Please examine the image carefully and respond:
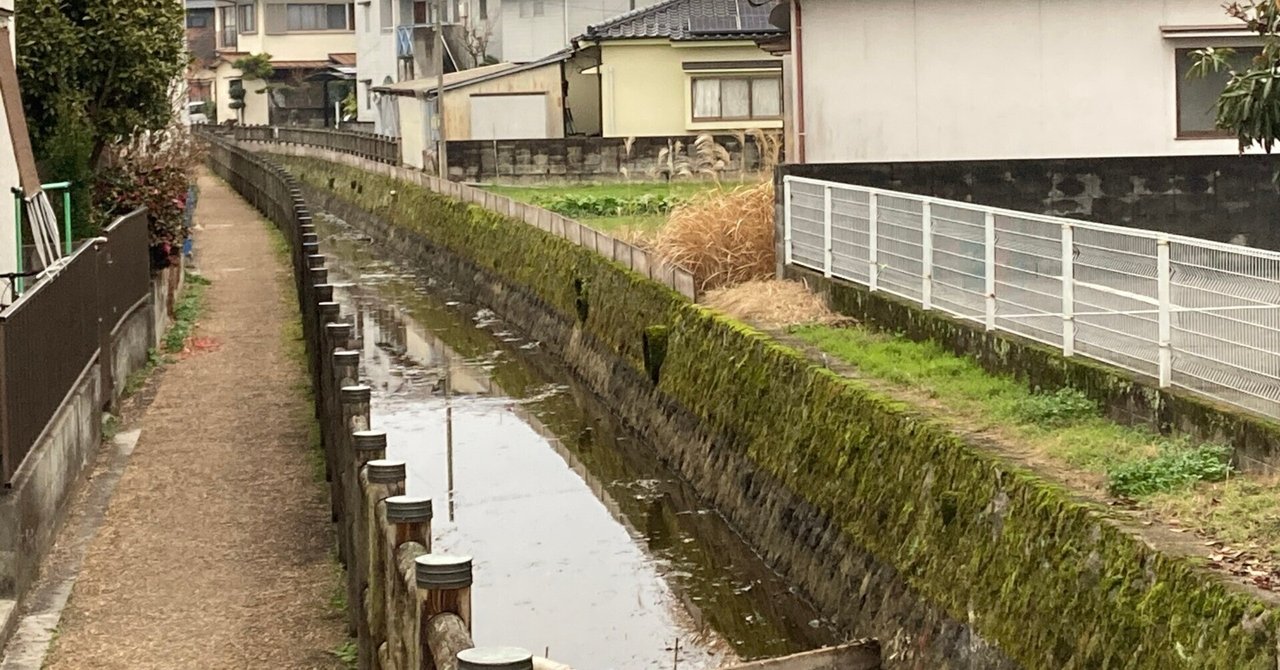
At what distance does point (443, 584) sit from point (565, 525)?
878 centimetres

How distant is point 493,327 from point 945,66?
8.90 metres

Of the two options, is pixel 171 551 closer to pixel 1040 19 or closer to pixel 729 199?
pixel 729 199

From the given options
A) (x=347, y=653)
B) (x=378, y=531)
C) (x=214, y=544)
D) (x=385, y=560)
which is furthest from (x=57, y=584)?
(x=385, y=560)

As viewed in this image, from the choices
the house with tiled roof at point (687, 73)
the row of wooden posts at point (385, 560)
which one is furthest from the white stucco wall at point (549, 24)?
the row of wooden posts at point (385, 560)

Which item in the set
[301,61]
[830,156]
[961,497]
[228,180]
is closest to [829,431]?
[961,497]

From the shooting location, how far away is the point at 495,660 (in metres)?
5.02

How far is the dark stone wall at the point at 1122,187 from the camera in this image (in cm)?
1792

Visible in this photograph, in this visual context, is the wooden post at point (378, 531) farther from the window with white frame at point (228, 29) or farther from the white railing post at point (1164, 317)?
the window with white frame at point (228, 29)

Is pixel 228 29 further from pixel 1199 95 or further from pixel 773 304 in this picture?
pixel 773 304

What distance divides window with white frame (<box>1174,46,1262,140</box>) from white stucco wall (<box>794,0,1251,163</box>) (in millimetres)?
121

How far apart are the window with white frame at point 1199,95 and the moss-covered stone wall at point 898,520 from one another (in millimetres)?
7038

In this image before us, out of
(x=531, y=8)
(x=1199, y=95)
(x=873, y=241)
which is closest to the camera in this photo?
(x=873, y=241)

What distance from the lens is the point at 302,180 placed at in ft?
191

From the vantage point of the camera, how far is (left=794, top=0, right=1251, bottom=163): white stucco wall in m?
21.0
